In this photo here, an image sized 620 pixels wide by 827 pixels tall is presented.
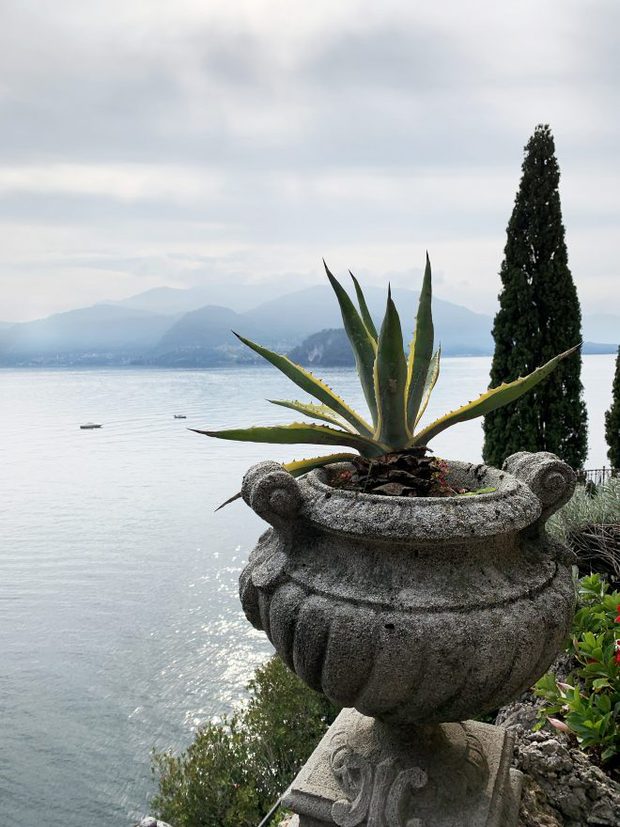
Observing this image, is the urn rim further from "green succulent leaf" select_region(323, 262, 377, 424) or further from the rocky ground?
the rocky ground

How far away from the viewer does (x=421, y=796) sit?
254 cm

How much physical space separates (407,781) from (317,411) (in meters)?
1.47

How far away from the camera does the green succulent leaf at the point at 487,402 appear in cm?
268

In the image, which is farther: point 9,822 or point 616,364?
point 616,364

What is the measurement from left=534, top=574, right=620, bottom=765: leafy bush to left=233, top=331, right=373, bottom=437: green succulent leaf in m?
1.46

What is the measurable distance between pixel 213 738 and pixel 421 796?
2172 mm

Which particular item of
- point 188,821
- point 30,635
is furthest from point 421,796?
point 30,635

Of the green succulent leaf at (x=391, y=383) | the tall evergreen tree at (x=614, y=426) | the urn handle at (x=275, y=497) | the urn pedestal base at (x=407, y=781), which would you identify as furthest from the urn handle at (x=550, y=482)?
the tall evergreen tree at (x=614, y=426)

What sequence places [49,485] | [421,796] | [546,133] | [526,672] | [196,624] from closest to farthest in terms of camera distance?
[526,672], [421,796], [196,624], [546,133], [49,485]

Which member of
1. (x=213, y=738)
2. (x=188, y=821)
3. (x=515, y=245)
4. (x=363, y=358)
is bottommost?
(x=188, y=821)

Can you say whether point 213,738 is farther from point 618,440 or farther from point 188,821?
point 618,440

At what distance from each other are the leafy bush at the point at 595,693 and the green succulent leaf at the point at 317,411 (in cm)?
151

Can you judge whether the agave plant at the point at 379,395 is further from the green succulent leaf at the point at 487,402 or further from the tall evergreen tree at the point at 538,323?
the tall evergreen tree at the point at 538,323

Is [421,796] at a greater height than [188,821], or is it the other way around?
[421,796]
